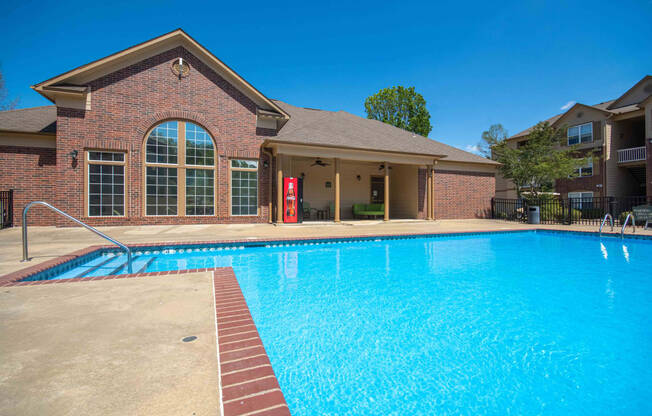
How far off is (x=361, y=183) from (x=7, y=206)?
52.7 feet

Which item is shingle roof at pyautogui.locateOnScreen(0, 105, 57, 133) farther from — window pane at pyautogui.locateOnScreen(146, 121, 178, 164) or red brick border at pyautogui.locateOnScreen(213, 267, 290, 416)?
red brick border at pyautogui.locateOnScreen(213, 267, 290, 416)

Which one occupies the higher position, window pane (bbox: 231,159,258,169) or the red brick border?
window pane (bbox: 231,159,258,169)

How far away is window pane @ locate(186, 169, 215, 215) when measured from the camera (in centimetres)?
1229

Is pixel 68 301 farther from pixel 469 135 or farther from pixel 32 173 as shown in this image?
pixel 469 135

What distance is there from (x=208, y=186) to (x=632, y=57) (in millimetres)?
30647

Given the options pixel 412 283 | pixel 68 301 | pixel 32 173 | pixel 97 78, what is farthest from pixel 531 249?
pixel 32 173

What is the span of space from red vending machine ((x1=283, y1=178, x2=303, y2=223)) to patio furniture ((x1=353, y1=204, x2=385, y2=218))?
458 cm

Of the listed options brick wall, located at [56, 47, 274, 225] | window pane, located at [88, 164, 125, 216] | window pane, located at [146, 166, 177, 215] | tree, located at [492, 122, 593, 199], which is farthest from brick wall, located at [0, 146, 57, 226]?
tree, located at [492, 122, 593, 199]

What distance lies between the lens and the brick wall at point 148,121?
35.6 feet

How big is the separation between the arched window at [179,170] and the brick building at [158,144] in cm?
4

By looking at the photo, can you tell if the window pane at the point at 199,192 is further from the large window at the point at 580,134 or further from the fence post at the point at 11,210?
the large window at the point at 580,134

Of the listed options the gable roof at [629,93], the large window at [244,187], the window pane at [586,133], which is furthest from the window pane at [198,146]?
the gable roof at [629,93]

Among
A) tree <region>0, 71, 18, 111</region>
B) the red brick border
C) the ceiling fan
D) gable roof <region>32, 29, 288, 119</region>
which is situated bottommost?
the red brick border

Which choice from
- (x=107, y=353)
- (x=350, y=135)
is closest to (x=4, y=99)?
(x=350, y=135)
